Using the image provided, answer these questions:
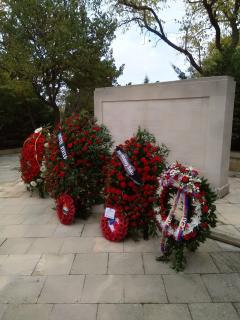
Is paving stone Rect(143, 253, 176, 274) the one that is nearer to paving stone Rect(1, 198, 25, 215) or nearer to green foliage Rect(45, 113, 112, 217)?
green foliage Rect(45, 113, 112, 217)

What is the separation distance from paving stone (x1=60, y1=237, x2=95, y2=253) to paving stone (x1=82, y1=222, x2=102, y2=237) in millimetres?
128

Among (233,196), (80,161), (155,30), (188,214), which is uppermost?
(155,30)

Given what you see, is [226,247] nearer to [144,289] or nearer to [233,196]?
[144,289]

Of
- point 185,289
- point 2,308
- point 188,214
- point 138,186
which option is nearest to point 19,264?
point 2,308

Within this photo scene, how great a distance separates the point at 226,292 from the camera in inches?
90.3

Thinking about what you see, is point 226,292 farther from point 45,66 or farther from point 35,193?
point 45,66

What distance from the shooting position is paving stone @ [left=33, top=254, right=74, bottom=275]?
264 centimetres

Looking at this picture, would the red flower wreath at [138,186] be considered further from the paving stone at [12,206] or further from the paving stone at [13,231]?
the paving stone at [12,206]

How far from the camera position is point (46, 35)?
928cm

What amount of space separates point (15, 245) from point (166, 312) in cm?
201

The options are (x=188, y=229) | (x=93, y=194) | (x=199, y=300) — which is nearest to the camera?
(x=199, y=300)

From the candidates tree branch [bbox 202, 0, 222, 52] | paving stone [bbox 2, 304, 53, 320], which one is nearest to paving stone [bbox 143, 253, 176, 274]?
paving stone [bbox 2, 304, 53, 320]

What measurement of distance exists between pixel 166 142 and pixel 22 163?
295cm

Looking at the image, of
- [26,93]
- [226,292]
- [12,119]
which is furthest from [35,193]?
[12,119]
